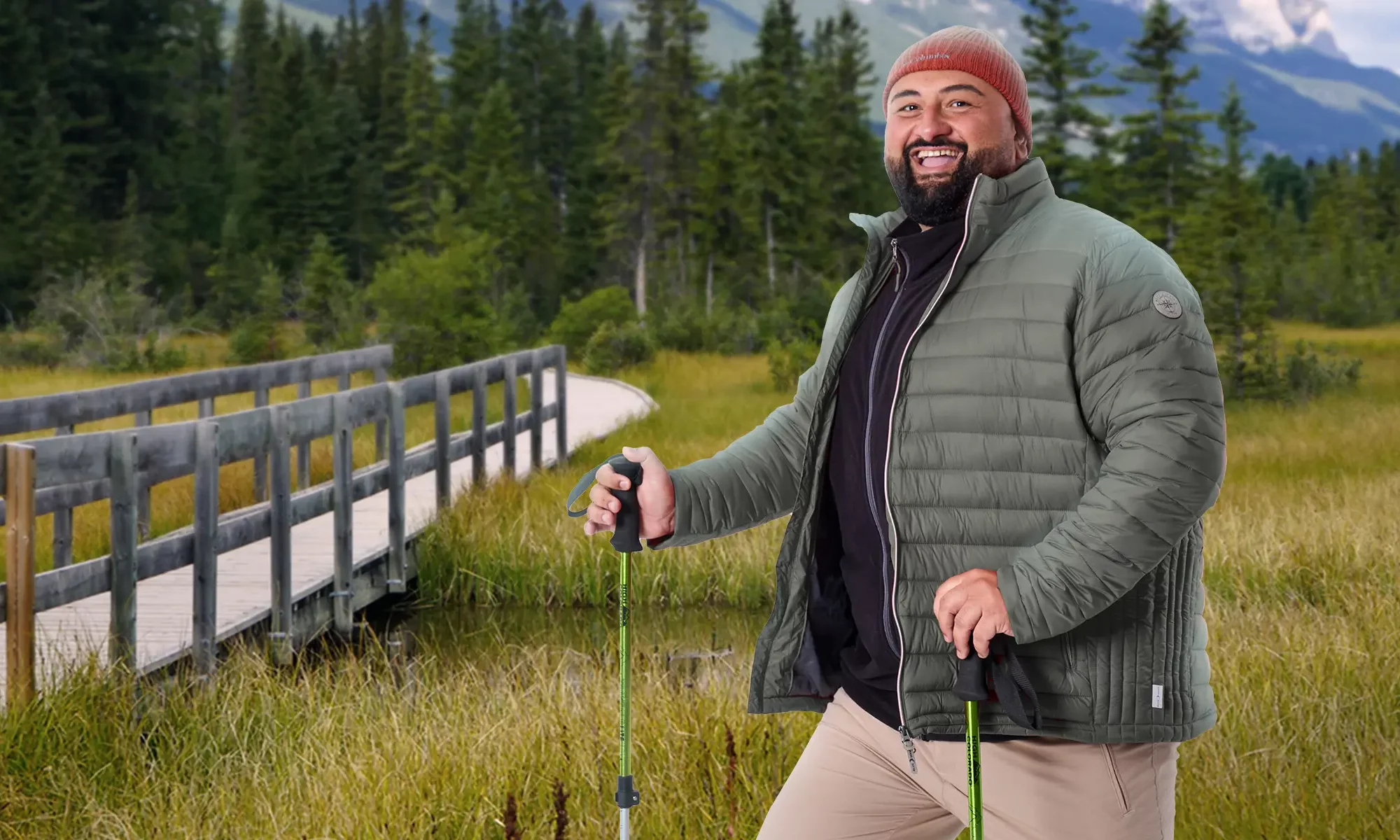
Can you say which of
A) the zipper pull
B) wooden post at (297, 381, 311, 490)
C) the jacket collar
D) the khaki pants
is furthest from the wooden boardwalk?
the jacket collar

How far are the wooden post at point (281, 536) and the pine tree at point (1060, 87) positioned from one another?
2738 centimetres

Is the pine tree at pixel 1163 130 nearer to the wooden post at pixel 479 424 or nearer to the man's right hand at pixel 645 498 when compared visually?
the wooden post at pixel 479 424

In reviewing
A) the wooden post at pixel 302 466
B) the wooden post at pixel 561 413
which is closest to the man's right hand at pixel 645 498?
the wooden post at pixel 302 466

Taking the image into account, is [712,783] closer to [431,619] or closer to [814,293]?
[431,619]

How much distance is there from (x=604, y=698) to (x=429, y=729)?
79 cm

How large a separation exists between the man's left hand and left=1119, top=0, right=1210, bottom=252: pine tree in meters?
29.6

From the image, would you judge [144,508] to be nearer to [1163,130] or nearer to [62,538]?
[62,538]

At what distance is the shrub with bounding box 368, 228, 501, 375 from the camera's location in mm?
21891

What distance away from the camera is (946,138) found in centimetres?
242

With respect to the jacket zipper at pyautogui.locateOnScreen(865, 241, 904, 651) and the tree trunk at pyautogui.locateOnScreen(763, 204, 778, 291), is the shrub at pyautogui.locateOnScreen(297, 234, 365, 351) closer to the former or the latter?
the tree trunk at pyautogui.locateOnScreen(763, 204, 778, 291)

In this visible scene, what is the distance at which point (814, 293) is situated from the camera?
32.8m

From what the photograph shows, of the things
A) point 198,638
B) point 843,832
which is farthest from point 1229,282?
point 843,832

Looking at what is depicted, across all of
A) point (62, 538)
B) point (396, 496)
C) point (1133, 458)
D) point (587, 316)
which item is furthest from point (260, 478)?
point (587, 316)

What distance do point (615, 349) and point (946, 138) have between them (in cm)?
2716
